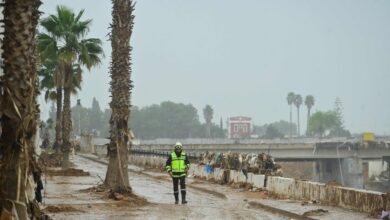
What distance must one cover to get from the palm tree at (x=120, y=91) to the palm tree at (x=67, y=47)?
13840 millimetres

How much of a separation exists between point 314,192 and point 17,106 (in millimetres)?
10645

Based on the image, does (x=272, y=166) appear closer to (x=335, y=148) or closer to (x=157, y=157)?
(x=157, y=157)

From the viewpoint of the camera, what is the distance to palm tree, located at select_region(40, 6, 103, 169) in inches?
1299

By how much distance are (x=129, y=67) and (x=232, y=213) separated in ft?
19.3

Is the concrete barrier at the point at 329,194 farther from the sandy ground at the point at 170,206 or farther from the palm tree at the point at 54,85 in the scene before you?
the palm tree at the point at 54,85

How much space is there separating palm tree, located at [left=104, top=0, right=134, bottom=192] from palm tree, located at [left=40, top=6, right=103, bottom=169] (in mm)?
13840

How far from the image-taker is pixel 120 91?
63.2 ft

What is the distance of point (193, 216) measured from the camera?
15.2 metres

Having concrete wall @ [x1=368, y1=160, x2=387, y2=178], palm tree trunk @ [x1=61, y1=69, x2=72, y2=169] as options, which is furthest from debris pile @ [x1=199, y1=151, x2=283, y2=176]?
concrete wall @ [x1=368, y1=160, x2=387, y2=178]

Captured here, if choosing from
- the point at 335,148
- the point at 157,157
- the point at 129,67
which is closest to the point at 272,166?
the point at 129,67

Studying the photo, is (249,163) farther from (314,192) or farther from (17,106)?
(17,106)

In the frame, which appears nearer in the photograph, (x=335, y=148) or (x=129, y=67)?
(x=129, y=67)

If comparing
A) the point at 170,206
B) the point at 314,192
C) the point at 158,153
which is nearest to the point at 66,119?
the point at 158,153

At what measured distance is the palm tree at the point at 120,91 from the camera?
63.0 feet
